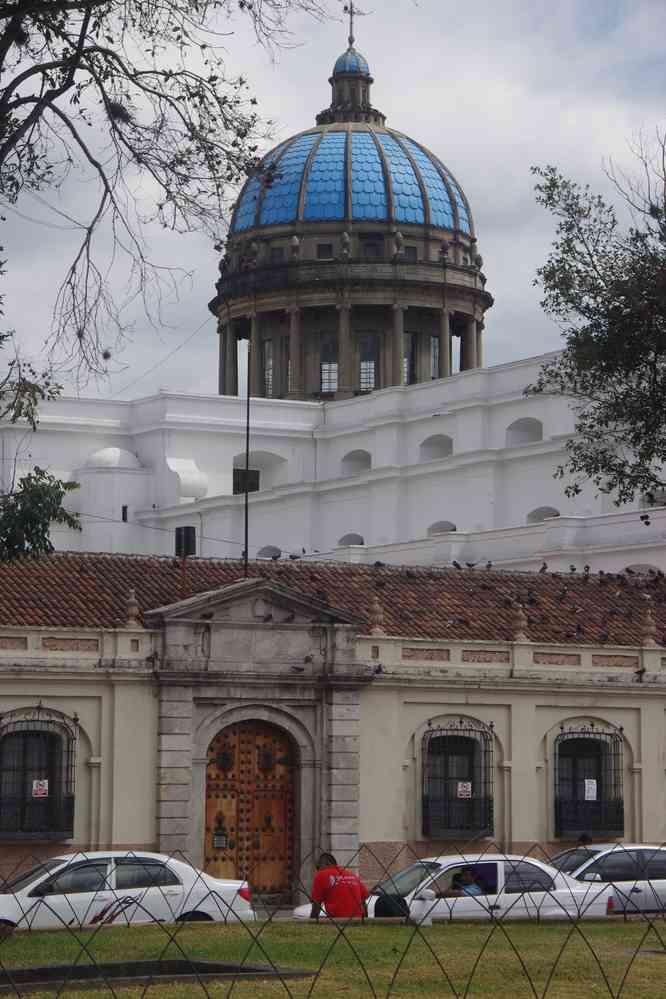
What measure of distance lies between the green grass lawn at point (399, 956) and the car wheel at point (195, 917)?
3.74 feet

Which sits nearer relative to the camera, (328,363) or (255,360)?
(328,363)

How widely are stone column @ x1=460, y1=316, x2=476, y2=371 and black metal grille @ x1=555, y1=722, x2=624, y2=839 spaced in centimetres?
5334

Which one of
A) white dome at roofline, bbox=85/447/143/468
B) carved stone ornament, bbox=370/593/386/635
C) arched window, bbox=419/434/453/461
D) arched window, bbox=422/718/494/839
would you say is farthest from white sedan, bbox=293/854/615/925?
white dome at roofline, bbox=85/447/143/468

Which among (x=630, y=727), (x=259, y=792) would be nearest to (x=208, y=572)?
(x=259, y=792)

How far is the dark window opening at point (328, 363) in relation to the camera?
88.4 meters

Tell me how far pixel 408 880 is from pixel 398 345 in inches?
2386

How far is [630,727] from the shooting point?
36.8 m

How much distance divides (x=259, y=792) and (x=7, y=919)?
912cm

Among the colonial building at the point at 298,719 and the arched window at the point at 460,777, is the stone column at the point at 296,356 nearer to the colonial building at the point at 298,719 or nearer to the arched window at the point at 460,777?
the colonial building at the point at 298,719

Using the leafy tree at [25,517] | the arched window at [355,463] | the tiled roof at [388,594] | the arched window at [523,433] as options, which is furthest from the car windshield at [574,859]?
the arched window at [355,463]

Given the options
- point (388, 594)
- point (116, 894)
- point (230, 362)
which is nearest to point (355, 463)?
point (230, 362)

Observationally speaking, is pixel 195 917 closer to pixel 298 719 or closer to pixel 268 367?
pixel 298 719

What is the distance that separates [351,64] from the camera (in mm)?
96688

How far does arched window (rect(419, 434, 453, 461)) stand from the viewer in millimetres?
74562
